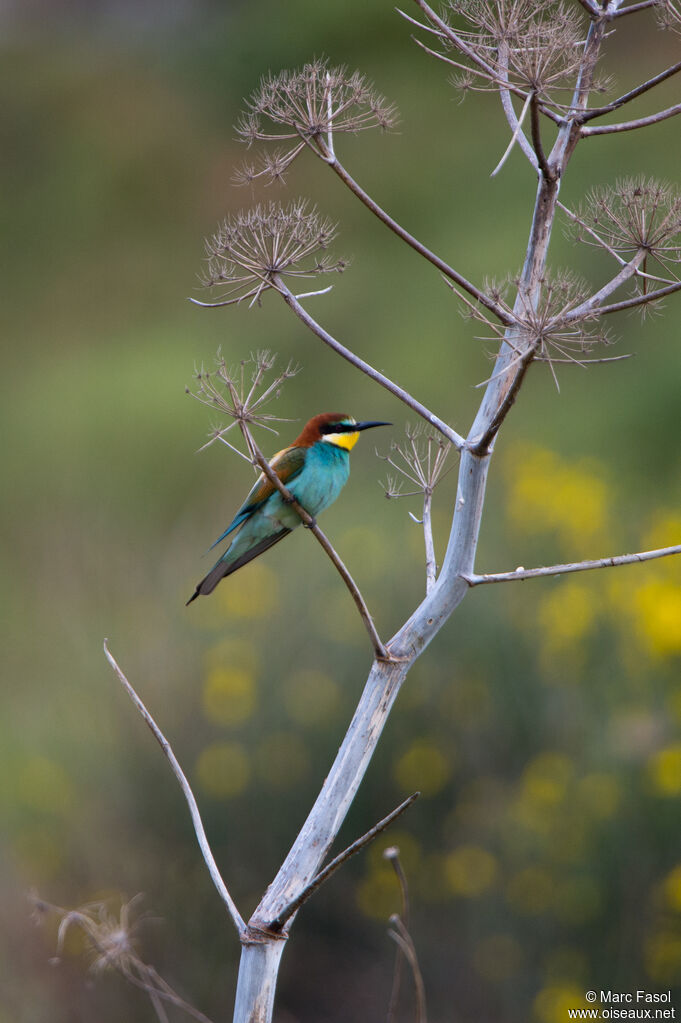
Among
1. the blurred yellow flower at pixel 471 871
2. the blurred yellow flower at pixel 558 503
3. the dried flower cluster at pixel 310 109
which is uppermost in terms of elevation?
the blurred yellow flower at pixel 558 503

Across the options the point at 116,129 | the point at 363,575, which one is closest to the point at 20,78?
the point at 116,129

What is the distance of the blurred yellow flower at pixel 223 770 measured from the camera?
10.3ft

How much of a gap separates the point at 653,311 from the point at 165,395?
8.95m

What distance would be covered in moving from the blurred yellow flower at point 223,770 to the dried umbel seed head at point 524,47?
2.22 metres

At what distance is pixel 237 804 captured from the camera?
10.3 feet

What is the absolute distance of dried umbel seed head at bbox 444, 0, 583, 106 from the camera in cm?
121

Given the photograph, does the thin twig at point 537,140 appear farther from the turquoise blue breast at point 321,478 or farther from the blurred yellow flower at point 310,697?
the blurred yellow flower at point 310,697

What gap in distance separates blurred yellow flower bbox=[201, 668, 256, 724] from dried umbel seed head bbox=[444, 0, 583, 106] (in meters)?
2.14

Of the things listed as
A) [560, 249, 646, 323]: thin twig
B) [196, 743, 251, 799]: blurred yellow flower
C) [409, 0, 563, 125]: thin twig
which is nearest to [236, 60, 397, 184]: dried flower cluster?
[409, 0, 563, 125]: thin twig

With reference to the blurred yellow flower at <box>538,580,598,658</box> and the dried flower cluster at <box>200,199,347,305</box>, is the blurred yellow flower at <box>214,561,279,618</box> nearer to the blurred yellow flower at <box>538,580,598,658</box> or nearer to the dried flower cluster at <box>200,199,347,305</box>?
the blurred yellow flower at <box>538,580,598,658</box>

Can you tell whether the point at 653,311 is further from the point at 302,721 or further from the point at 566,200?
the point at 566,200

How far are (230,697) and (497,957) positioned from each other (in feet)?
3.33

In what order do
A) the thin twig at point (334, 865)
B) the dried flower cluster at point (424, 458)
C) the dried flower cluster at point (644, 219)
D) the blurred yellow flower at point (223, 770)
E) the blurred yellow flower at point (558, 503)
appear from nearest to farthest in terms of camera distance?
the thin twig at point (334, 865), the dried flower cluster at point (644, 219), the dried flower cluster at point (424, 458), the blurred yellow flower at point (223, 770), the blurred yellow flower at point (558, 503)

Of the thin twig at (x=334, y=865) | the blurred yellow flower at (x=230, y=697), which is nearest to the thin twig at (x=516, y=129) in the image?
the thin twig at (x=334, y=865)
